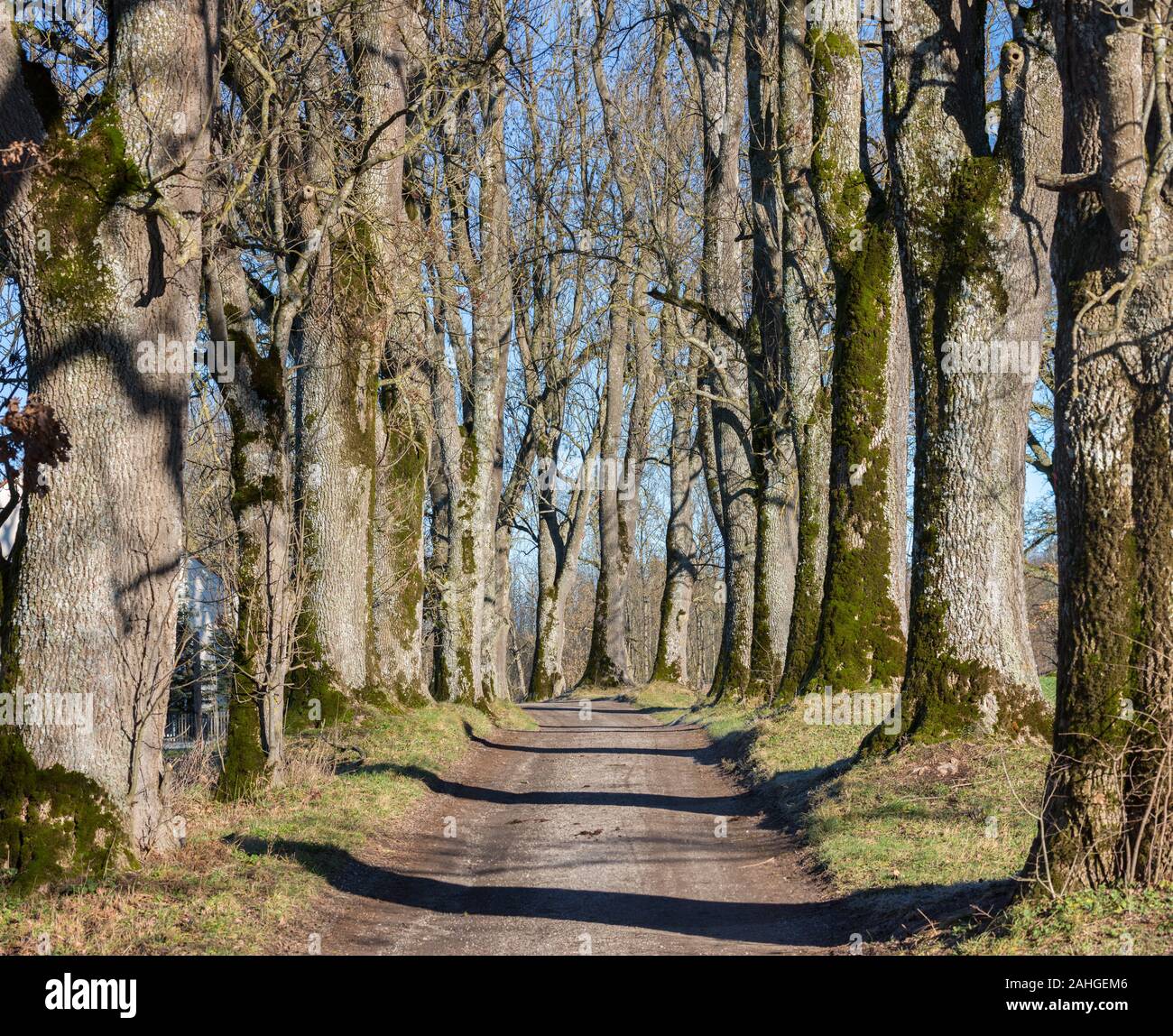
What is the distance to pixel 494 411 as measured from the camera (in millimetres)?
23734

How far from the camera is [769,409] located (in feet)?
68.4

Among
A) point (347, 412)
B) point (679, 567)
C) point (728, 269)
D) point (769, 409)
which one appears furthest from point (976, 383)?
point (679, 567)

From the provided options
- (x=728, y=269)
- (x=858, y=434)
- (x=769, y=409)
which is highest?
(x=728, y=269)

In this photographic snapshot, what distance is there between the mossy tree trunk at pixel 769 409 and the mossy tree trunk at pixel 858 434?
4824 millimetres

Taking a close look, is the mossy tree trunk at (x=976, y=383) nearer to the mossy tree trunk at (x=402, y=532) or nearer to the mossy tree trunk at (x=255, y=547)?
the mossy tree trunk at (x=255, y=547)

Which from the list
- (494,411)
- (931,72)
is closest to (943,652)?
(931,72)

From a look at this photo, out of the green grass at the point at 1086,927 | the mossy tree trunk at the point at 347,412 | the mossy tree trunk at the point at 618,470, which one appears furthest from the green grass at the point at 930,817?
the mossy tree trunk at the point at 618,470

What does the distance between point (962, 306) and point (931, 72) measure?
101 inches

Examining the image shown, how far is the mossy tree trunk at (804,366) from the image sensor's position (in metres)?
17.7

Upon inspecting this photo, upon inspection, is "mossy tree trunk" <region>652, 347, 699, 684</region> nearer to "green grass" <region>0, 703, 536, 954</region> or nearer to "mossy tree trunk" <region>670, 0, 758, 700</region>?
"mossy tree trunk" <region>670, 0, 758, 700</region>

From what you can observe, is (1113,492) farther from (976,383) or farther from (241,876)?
(241,876)

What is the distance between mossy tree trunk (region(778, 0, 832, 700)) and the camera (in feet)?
58.2

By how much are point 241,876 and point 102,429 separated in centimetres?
340

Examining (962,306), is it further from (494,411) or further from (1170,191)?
(494,411)
